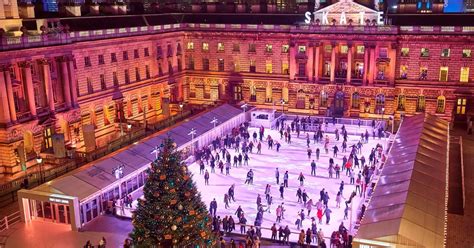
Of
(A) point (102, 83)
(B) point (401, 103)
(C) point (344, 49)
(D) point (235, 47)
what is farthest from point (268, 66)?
(A) point (102, 83)

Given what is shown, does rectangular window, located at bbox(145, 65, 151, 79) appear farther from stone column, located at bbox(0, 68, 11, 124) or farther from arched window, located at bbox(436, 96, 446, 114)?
arched window, located at bbox(436, 96, 446, 114)

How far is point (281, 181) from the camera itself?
142 ft

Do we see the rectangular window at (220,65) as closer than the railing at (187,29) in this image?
No

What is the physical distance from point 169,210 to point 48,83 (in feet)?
113

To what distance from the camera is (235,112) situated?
6075 centimetres

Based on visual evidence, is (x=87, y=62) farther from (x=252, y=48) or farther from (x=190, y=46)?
(x=252, y=48)

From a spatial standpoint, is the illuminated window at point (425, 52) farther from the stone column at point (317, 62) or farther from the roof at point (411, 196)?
the roof at point (411, 196)

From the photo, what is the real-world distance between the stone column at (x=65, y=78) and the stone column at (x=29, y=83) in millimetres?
4377

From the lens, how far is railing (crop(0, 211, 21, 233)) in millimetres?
32662

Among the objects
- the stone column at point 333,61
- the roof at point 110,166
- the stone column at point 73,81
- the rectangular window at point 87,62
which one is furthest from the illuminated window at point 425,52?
the stone column at point 73,81

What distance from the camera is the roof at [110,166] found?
109 ft

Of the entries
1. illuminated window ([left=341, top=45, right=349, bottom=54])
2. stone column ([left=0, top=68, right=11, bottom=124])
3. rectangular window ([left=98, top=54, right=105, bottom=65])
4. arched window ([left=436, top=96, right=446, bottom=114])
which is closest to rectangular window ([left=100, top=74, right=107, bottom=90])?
rectangular window ([left=98, top=54, right=105, bottom=65])

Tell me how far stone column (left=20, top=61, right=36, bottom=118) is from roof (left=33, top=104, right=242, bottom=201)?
12151 mm

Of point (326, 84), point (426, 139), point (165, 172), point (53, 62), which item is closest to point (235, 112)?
point (326, 84)
